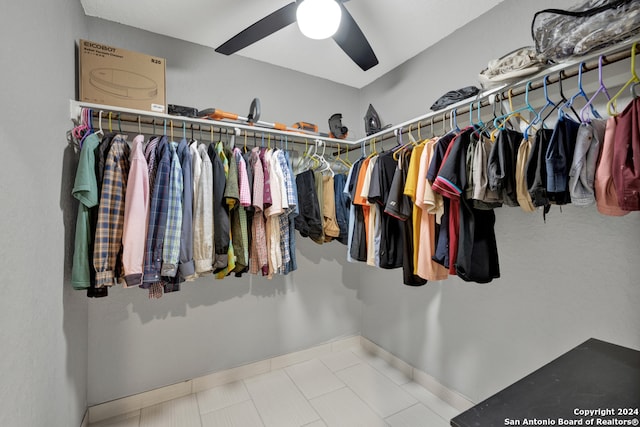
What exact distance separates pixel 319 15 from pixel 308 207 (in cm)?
111

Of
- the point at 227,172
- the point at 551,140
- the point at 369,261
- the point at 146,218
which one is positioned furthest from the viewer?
the point at 369,261

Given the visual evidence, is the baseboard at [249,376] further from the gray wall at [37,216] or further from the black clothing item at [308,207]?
the black clothing item at [308,207]

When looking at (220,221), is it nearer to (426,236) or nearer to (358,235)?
(358,235)

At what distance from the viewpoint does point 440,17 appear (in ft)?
5.74

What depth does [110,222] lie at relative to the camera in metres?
1.30

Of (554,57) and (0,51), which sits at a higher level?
(554,57)

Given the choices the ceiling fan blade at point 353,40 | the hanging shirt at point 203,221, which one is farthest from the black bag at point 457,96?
the hanging shirt at point 203,221

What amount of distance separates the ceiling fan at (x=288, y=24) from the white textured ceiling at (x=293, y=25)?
1.00ft

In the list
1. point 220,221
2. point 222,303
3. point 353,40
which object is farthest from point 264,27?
point 222,303

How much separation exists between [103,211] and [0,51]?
2.25ft

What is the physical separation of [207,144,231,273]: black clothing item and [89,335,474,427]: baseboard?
106 centimetres

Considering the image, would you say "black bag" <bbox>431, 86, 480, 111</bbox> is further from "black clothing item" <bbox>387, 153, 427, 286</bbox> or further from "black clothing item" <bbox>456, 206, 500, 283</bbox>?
"black clothing item" <bbox>456, 206, 500, 283</bbox>

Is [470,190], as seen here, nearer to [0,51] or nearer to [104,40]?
[0,51]

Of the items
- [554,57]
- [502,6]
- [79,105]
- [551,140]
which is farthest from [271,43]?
[551,140]
